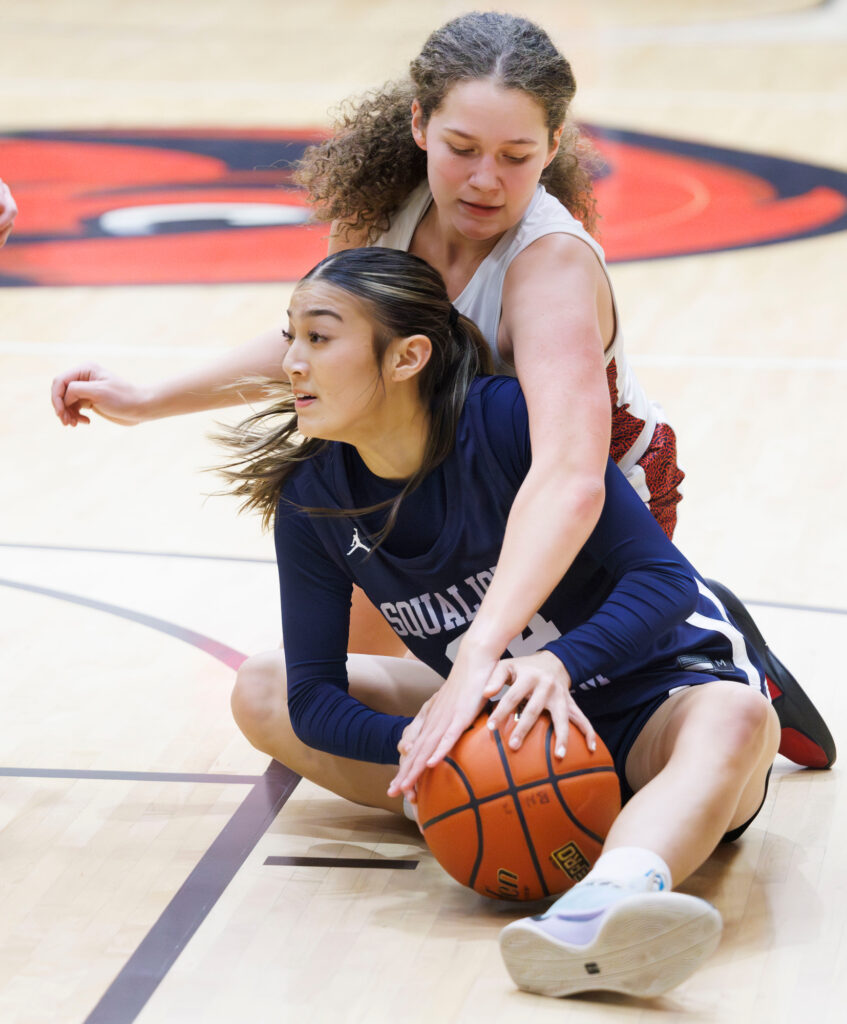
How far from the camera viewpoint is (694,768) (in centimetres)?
232

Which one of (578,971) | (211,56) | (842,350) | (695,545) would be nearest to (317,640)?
(578,971)

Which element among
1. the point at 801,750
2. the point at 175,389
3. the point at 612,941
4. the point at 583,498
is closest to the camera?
the point at 612,941

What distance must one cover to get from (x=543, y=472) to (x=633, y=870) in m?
0.63

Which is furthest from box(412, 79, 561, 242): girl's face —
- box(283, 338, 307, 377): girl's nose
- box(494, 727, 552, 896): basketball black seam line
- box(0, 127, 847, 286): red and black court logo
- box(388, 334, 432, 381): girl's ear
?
box(0, 127, 847, 286): red and black court logo

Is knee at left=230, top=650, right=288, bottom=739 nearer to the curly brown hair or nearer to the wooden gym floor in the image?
the wooden gym floor

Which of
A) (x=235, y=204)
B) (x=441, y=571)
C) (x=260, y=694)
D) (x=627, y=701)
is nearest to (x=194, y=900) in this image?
(x=260, y=694)

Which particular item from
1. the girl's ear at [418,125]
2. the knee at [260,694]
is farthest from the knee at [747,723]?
the girl's ear at [418,125]

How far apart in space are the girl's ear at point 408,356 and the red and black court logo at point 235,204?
4.12 meters

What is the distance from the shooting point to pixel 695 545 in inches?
171

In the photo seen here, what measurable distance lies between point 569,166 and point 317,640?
41.4 inches

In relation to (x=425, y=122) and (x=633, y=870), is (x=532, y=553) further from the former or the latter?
(x=425, y=122)

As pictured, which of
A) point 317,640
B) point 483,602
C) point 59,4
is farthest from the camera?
point 59,4

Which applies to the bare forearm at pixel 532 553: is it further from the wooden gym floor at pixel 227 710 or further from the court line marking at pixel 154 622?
the court line marking at pixel 154 622

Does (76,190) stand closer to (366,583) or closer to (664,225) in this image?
(664,225)
